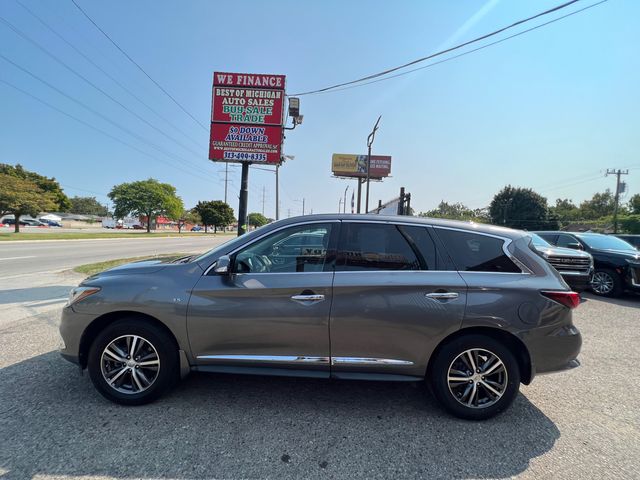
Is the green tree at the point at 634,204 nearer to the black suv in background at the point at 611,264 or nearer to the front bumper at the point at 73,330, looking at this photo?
the black suv in background at the point at 611,264

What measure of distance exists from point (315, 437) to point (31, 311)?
5993mm

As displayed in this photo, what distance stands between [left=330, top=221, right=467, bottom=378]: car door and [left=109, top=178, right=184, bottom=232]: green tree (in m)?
58.2

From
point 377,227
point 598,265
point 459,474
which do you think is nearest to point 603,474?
point 459,474

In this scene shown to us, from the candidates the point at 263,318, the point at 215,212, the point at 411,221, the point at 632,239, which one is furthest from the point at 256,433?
the point at 215,212

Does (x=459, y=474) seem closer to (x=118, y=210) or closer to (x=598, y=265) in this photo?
(x=598, y=265)

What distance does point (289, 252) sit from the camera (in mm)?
3129

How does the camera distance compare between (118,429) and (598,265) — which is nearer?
(118,429)

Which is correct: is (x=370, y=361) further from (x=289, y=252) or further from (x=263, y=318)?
(x=289, y=252)

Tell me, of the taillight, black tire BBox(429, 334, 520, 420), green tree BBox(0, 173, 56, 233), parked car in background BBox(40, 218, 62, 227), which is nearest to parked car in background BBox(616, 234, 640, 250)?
the taillight

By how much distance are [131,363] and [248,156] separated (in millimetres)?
9018

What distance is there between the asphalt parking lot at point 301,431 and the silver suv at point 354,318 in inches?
11.5

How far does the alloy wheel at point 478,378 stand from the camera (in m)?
2.78

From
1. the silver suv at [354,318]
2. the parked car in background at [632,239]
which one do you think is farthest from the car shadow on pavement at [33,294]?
the parked car in background at [632,239]

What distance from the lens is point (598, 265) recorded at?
877 cm
